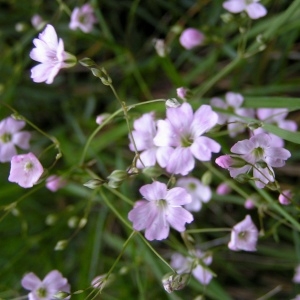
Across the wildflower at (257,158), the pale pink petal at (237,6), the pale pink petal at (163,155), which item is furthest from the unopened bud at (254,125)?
the pale pink petal at (237,6)

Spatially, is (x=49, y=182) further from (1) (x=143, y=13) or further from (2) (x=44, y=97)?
(1) (x=143, y=13)

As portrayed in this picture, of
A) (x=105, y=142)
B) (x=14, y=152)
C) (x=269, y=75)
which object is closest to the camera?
(x=14, y=152)

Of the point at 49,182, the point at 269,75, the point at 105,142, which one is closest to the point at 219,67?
the point at 269,75

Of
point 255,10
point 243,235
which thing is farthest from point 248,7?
point 243,235

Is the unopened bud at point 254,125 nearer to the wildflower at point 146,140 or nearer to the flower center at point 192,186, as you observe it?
the wildflower at point 146,140

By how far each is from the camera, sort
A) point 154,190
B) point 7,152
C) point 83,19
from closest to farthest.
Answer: point 154,190 < point 7,152 < point 83,19

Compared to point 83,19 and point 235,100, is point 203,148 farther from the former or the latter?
point 83,19

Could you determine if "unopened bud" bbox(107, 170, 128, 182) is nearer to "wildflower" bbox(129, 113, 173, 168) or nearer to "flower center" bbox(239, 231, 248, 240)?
"wildflower" bbox(129, 113, 173, 168)
